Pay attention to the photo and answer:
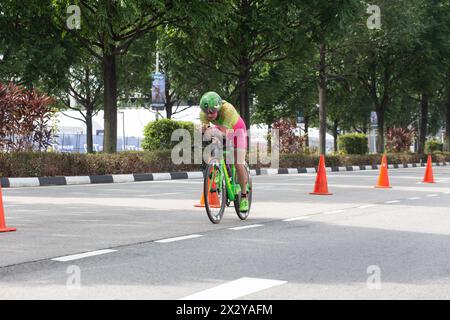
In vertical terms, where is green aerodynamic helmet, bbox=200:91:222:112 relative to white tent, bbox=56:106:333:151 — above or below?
below

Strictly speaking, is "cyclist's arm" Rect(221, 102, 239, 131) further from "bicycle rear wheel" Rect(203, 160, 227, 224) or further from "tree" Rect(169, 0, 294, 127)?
"tree" Rect(169, 0, 294, 127)

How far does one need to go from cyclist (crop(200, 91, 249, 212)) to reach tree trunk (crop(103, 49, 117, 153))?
15.1 m

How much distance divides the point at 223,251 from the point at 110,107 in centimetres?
1827

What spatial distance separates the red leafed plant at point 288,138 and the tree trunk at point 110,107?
41.2 ft

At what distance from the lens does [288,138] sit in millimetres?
36031

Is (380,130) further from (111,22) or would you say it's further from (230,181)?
(230,181)

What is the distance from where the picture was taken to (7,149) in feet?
67.9

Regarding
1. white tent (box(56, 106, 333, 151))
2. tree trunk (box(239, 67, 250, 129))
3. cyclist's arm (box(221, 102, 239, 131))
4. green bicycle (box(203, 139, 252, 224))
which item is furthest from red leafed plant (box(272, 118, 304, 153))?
cyclist's arm (box(221, 102, 239, 131))

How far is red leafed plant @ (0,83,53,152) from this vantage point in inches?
802

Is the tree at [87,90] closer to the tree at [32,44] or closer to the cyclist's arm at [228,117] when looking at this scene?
the tree at [32,44]

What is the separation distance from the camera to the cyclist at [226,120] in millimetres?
9477

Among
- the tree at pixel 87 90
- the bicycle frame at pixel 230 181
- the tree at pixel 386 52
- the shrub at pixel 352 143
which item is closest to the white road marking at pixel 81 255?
the bicycle frame at pixel 230 181
